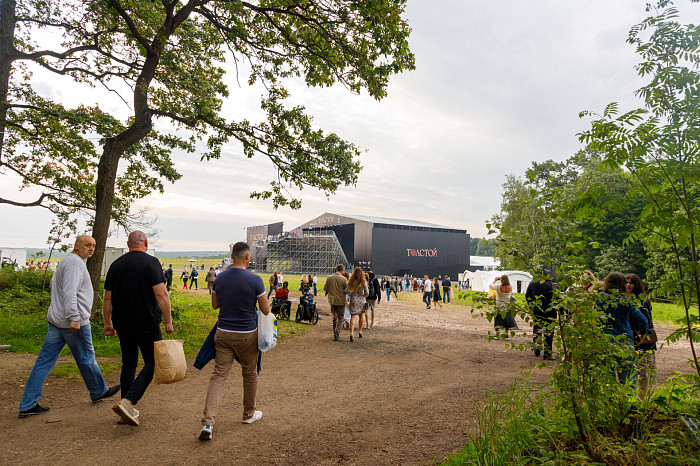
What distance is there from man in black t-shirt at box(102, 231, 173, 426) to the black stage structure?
4910 centimetres

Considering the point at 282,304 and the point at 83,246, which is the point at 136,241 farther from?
the point at 282,304

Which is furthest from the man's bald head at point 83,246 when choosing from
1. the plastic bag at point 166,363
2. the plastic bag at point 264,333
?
the plastic bag at point 264,333

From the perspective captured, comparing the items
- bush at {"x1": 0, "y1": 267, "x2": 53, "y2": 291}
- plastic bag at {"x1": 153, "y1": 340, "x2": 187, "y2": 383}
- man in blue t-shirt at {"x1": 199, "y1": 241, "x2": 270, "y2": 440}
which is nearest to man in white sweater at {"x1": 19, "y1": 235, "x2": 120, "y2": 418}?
plastic bag at {"x1": 153, "y1": 340, "x2": 187, "y2": 383}

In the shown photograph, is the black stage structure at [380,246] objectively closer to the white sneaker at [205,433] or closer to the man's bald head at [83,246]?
the man's bald head at [83,246]

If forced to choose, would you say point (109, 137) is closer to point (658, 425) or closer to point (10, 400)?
point (10, 400)

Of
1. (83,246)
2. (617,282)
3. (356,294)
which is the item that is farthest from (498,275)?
(83,246)

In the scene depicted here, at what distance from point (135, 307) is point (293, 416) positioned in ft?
6.54

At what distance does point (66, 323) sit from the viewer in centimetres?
422

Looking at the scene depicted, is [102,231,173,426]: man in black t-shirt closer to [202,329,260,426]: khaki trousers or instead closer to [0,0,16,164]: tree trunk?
[202,329,260,426]: khaki trousers

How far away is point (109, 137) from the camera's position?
8.88 m

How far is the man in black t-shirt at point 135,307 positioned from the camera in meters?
4.10

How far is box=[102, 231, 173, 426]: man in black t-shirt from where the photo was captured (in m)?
4.10

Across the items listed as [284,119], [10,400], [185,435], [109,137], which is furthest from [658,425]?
[109,137]

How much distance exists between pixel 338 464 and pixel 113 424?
2351 millimetres
